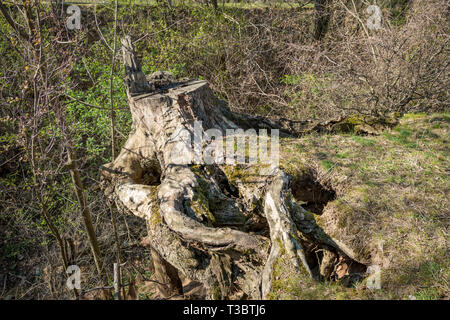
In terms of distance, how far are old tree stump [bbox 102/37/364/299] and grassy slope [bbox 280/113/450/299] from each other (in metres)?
0.32

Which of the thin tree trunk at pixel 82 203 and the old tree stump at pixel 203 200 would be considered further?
the thin tree trunk at pixel 82 203

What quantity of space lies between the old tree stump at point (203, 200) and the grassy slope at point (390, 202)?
32 centimetres

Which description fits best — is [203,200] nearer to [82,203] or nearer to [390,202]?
[82,203]

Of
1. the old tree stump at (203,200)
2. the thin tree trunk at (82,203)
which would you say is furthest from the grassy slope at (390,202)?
the thin tree trunk at (82,203)

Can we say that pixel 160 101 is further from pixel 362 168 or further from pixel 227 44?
pixel 227 44

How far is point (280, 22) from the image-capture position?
31.7 feet

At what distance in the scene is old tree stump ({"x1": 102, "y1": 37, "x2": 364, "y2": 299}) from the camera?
2703mm

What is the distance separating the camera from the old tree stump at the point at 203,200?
2.70m

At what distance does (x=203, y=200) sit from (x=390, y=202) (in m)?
2.13

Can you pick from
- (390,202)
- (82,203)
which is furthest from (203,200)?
(390,202)

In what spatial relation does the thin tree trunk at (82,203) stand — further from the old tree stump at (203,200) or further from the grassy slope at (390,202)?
the grassy slope at (390,202)
